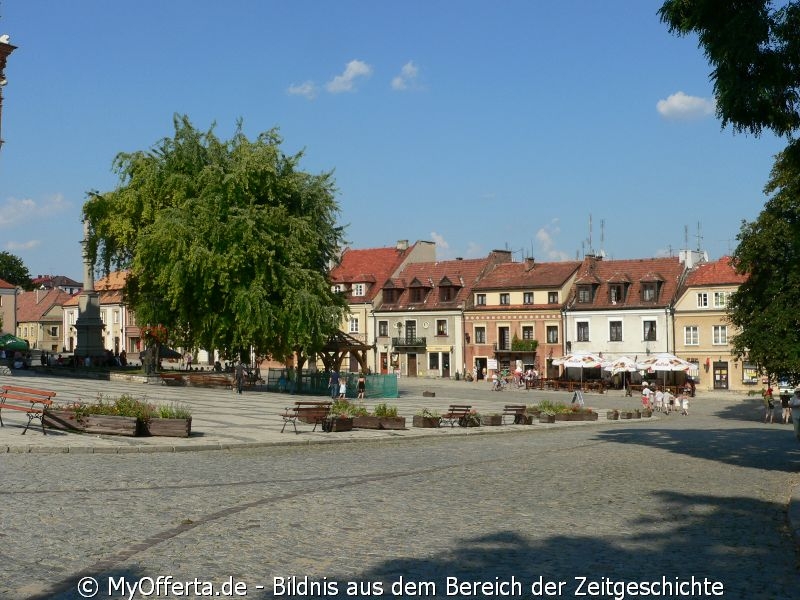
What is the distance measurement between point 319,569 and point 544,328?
67.1m

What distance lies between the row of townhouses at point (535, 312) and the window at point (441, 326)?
0.28ft

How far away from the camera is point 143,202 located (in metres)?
48.6

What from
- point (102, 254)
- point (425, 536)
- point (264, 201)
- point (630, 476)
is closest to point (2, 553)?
point (425, 536)

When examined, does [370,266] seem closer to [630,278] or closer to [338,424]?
[630,278]

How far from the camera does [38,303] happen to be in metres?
131

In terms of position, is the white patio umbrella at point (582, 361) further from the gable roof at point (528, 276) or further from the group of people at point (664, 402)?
the gable roof at point (528, 276)

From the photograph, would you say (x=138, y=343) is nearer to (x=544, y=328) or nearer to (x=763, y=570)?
(x=544, y=328)

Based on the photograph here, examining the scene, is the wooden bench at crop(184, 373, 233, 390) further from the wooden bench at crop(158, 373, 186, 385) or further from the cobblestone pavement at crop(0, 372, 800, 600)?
the cobblestone pavement at crop(0, 372, 800, 600)

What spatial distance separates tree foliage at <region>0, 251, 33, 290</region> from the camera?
12850 centimetres

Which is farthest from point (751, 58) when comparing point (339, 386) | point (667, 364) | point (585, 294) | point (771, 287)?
point (585, 294)

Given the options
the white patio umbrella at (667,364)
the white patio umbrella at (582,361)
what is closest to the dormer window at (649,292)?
the white patio umbrella at (582,361)

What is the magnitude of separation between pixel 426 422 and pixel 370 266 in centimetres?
5854

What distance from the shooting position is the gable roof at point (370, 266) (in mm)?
86062

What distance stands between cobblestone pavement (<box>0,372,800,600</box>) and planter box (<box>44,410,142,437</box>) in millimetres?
1133
